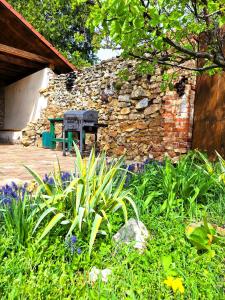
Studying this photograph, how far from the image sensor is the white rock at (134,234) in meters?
1.89

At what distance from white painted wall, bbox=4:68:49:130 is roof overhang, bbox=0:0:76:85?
0.46m

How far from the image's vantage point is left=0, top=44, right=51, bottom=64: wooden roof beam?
9510 mm

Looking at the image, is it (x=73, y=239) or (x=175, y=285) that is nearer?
(x=175, y=285)

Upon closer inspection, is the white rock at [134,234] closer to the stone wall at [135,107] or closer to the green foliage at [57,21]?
the stone wall at [135,107]

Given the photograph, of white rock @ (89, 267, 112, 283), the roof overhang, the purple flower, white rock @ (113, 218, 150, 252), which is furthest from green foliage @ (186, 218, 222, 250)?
the roof overhang

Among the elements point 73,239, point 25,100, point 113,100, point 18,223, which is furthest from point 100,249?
point 25,100

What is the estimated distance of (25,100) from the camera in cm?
1162

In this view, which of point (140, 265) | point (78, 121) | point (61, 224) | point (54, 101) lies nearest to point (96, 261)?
point (140, 265)

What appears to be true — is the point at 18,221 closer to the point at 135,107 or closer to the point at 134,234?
the point at 134,234

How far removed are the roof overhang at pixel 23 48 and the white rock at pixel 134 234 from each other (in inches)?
349

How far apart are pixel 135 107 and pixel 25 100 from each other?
6616 millimetres

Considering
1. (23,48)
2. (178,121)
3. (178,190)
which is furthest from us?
(23,48)

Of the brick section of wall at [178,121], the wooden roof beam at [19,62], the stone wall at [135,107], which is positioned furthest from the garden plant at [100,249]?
the wooden roof beam at [19,62]

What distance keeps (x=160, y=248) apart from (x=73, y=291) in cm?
65
